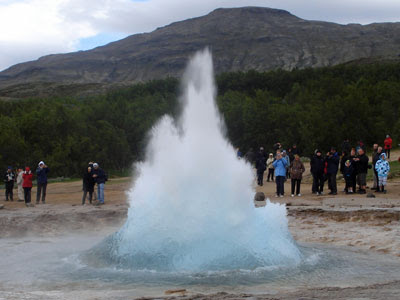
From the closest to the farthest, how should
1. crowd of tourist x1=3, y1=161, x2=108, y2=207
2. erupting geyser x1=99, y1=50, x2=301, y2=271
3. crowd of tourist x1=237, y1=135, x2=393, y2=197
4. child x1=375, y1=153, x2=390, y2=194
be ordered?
erupting geyser x1=99, y1=50, x2=301, y2=271
child x1=375, y1=153, x2=390, y2=194
crowd of tourist x1=237, y1=135, x2=393, y2=197
crowd of tourist x1=3, y1=161, x2=108, y2=207

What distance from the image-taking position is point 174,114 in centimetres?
7125

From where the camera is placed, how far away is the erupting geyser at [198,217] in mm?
10328

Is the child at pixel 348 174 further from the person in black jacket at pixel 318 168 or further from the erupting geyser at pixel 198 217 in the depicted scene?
the erupting geyser at pixel 198 217

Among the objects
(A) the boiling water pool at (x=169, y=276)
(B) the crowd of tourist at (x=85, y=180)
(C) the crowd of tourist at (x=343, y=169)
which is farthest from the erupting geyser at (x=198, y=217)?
(C) the crowd of tourist at (x=343, y=169)

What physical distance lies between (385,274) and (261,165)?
635 inches

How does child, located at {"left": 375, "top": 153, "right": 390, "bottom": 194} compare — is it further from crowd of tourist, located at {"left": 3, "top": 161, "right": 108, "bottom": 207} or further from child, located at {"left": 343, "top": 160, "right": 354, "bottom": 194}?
crowd of tourist, located at {"left": 3, "top": 161, "right": 108, "bottom": 207}

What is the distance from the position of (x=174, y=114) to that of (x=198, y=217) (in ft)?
199

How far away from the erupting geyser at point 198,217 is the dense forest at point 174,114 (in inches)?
1299

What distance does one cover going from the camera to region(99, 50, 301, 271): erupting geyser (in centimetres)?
1033

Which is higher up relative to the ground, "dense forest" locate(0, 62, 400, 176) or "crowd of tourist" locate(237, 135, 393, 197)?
"dense forest" locate(0, 62, 400, 176)

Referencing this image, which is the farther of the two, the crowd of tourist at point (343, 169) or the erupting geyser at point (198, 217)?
the crowd of tourist at point (343, 169)

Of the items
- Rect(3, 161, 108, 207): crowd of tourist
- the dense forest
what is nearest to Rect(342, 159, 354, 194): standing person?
Rect(3, 161, 108, 207): crowd of tourist

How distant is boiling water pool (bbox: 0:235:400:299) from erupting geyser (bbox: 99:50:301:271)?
1.32 ft

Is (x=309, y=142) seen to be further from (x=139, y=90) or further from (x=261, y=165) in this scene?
(x=139, y=90)
